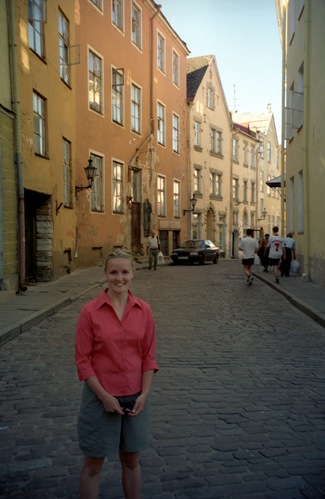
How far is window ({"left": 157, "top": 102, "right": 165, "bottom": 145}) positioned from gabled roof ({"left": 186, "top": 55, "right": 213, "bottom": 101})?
506cm

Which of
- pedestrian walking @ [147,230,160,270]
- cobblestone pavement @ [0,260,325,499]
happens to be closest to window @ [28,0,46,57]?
cobblestone pavement @ [0,260,325,499]

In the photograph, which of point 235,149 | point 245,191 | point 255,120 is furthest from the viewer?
point 255,120

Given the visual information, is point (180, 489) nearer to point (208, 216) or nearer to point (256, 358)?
point (256, 358)

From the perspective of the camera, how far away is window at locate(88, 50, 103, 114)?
64.7 feet

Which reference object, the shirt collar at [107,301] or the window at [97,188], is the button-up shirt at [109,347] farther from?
the window at [97,188]

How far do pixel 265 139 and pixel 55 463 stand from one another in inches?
1888

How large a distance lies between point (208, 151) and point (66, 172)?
20.4 metres

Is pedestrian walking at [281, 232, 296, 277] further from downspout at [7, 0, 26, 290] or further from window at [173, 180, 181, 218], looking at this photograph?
window at [173, 180, 181, 218]

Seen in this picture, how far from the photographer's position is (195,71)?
35625 mm

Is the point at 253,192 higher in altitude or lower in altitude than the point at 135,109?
lower

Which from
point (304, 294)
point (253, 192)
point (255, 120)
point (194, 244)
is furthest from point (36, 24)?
point (255, 120)

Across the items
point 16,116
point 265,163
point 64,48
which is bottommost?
point 16,116

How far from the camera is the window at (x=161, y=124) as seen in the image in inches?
1089

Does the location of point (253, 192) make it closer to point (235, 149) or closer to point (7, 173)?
point (235, 149)
